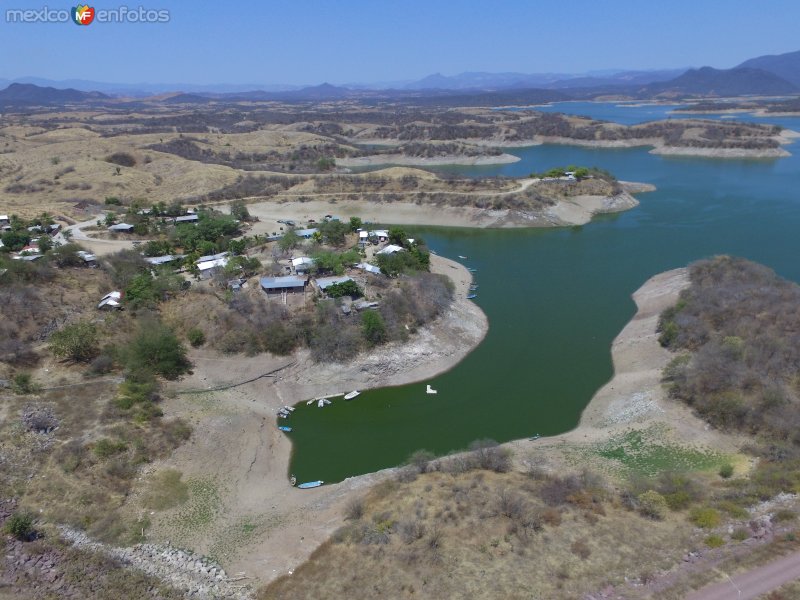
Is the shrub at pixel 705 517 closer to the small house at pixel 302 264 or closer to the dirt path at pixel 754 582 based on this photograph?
the dirt path at pixel 754 582

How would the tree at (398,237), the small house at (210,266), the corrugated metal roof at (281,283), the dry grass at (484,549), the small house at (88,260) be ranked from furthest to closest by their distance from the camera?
the tree at (398,237), the small house at (88,260), the small house at (210,266), the corrugated metal roof at (281,283), the dry grass at (484,549)

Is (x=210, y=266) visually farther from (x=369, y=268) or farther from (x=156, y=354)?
(x=369, y=268)

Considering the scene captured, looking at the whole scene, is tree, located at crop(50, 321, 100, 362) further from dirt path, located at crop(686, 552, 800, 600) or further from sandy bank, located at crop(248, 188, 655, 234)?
dirt path, located at crop(686, 552, 800, 600)

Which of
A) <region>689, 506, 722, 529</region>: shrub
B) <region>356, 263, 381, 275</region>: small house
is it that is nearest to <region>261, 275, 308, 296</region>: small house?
<region>356, 263, 381, 275</region>: small house

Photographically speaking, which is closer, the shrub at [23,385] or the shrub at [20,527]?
the shrub at [20,527]

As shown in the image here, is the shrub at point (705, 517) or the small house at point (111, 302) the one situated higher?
the small house at point (111, 302)

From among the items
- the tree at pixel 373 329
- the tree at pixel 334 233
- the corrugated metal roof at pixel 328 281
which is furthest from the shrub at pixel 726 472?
the tree at pixel 334 233

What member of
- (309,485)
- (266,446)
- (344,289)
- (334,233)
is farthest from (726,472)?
(334,233)
